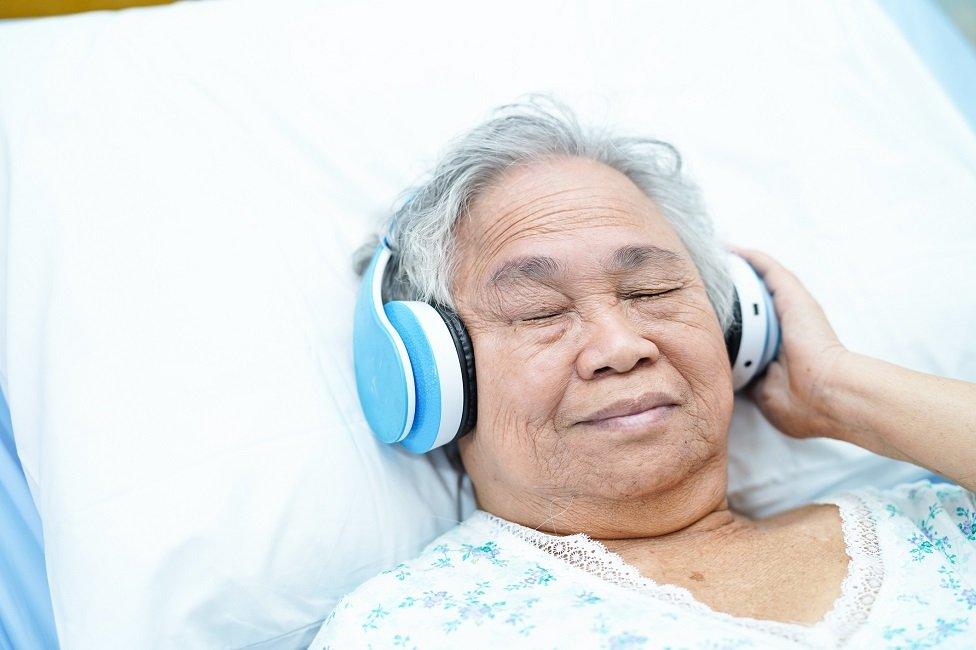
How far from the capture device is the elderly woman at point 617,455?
122cm

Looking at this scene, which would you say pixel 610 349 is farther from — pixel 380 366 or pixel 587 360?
pixel 380 366

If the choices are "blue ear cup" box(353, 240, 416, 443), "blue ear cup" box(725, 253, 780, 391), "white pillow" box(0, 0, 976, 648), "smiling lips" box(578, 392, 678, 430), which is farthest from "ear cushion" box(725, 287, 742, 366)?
"blue ear cup" box(353, 240, 416, 443)

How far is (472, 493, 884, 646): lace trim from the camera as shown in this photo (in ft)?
3.92

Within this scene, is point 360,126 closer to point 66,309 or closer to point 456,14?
point 456,14

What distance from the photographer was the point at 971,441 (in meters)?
1.32

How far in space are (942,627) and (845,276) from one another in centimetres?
80

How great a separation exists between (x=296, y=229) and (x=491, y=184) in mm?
380

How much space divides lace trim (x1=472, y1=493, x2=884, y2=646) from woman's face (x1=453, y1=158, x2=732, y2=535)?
42mm

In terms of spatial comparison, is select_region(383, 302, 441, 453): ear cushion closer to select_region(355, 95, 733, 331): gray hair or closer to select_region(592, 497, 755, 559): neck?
select_region(355, 95, 733, 331): gray hair

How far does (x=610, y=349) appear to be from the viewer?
1.27 metres

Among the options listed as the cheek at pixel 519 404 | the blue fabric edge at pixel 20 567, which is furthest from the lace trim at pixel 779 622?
the blue fabric edge at pixel 20 567

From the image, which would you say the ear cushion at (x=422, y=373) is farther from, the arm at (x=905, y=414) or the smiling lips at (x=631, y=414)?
the arm at (x=905, y=414)

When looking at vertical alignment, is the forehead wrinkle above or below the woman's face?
above

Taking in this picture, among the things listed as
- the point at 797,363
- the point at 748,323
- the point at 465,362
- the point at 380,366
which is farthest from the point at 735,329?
the point at 380,366
